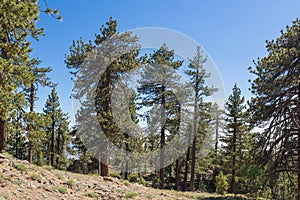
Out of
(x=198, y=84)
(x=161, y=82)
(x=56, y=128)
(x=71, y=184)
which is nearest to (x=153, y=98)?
(x=161, y=82)

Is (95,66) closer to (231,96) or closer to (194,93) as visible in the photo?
(194,93)

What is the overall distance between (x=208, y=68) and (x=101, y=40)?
38.4ft

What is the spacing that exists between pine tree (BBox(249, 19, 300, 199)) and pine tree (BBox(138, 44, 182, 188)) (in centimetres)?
845

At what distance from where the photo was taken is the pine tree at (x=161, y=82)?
71.7ft

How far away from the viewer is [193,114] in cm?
2412

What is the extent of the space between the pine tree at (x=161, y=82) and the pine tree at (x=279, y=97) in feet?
27.7

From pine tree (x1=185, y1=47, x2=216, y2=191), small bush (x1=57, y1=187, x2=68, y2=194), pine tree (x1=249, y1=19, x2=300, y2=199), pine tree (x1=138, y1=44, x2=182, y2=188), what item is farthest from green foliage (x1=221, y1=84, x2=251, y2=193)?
small bush (x1=57, y1=187, x2=68, y2=194)

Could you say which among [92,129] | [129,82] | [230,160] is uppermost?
[129,82]

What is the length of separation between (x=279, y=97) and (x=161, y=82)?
415 inches

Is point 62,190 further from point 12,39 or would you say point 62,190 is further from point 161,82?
point 161,82

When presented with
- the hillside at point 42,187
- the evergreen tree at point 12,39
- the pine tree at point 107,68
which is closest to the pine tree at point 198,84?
the pine tree at point 107,68

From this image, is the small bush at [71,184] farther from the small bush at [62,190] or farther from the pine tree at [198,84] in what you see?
the pine tree at [198,84]

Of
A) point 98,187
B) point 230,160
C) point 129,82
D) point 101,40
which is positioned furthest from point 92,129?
point 230,160

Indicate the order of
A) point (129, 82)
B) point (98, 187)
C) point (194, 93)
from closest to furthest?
point (98, 187), point (129, 82), point (194, 93)
